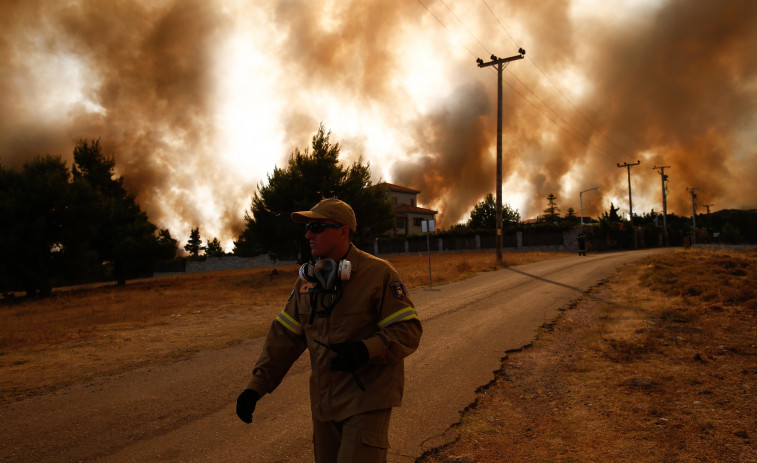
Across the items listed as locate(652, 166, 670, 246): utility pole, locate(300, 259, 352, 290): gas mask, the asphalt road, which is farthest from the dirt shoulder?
locate(652, 166, 670, 246): utility pole

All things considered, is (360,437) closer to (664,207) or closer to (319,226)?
(319,226)

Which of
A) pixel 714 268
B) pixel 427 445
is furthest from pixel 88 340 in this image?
pixel 714 268

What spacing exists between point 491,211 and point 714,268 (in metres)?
54.9

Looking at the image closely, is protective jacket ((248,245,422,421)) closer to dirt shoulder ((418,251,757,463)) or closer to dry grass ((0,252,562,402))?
dirt shoulder ((418,251,757,463))

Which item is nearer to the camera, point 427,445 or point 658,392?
point 427,445

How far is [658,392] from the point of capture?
492cm

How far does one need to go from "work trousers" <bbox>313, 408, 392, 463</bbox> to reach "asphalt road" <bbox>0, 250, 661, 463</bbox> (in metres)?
1.60

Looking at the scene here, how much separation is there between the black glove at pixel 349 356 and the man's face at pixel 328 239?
1.88ft

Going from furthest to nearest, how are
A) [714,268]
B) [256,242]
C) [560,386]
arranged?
[256,242] → [714,268] → [560,386]

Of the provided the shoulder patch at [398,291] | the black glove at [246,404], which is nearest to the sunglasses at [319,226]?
the shoulder patch at [398,291]

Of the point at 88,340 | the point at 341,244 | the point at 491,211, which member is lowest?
the point at 88,340

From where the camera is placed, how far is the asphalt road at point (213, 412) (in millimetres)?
3855

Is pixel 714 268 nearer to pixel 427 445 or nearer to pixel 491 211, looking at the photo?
pixel 427 445

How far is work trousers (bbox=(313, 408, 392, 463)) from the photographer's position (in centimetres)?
207
